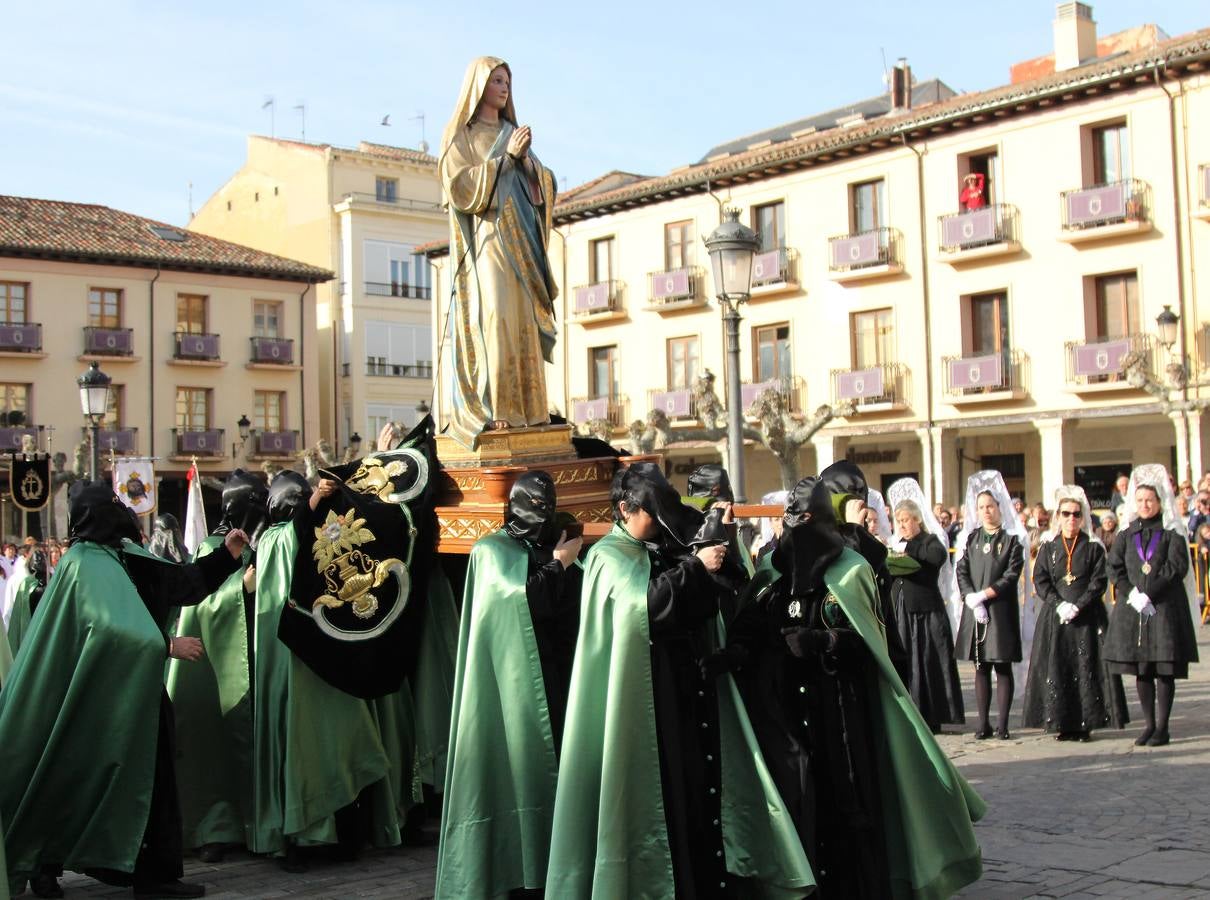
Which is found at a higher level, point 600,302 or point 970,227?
point 970,227

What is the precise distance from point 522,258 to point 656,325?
1099 inches

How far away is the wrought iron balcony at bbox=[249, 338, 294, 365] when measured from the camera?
141 feet

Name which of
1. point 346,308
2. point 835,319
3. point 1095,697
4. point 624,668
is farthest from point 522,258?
point 346,308

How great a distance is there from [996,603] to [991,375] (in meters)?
19.9

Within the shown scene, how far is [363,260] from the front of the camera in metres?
46.8

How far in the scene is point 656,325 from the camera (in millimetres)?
35344

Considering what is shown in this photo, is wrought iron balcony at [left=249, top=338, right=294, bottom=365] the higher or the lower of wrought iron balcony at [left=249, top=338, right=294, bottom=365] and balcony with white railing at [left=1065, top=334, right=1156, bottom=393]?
the higher

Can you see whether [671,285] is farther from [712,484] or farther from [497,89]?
[712,484]

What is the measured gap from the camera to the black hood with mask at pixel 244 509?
25.0 feet

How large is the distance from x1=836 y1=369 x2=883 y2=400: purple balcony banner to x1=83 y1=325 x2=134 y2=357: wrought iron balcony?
67.2ft

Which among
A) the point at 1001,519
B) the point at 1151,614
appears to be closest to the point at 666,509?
the point at 1151,614

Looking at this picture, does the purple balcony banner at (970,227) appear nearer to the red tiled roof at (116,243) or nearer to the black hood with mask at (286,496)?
the red tiled roof at (116,243)

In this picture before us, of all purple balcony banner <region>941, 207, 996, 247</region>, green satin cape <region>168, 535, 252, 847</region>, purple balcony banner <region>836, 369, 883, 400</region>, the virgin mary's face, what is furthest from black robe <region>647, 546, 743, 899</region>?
A: purple balcony banner <region>836, 369, 883, 400</region>

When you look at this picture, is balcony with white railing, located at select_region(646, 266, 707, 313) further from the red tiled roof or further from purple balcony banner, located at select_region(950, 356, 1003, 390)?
the red tiled roof
